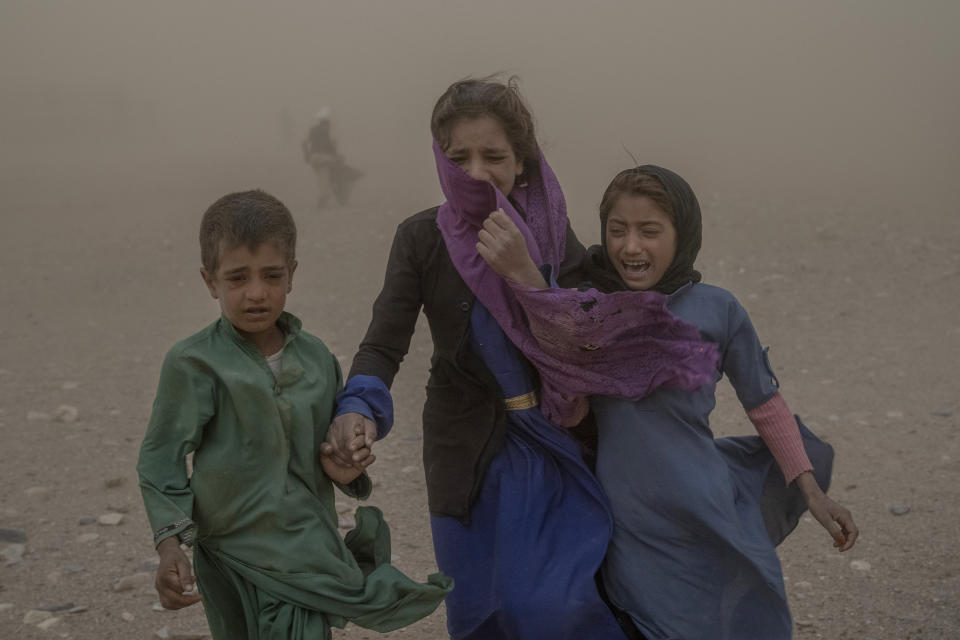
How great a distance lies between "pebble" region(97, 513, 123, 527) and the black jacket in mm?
2396

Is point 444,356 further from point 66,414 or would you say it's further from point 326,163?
point 326,163

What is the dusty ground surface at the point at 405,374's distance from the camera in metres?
3.91

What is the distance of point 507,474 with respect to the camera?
2512 mm

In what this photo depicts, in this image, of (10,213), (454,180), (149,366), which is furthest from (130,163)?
(454,180)

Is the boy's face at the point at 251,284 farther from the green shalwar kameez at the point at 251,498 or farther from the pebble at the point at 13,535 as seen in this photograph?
the pebble at the point at 13,535

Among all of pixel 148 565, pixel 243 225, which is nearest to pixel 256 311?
pixel 243 225

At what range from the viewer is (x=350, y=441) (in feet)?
7.08

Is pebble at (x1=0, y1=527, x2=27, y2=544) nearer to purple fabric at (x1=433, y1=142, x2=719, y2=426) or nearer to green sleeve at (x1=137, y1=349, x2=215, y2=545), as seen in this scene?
green sleeve at (x1=137, y1=349, x2=215, y2=545)

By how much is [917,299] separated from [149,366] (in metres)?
5.50

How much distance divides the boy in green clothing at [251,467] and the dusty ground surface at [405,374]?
158 cm

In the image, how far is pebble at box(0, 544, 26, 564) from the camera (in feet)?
13.6

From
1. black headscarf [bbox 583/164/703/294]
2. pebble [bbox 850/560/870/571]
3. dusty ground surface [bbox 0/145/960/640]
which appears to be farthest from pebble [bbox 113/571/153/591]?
pebble [bbox 850/560/870/571]

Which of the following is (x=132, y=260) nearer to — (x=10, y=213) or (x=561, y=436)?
(x=10, y=213)

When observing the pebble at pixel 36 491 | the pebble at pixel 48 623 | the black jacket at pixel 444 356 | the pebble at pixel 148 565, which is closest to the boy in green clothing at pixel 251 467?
the black jacket at pixel 444 356
